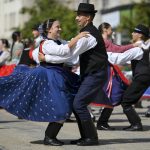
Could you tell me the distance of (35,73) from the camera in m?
9.73

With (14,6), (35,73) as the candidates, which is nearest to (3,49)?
(35,73)

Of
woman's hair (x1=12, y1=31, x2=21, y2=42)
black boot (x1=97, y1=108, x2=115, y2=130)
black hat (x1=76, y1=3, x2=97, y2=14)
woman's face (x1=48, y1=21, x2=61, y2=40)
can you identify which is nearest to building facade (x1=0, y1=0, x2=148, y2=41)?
woman's hair (x1=12, y1=31, x2=21, y2=42)

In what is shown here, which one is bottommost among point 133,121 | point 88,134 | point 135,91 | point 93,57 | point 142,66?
point 133,121

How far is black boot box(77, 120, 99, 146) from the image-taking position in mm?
9742

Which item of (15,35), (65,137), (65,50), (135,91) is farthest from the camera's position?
(15,35)

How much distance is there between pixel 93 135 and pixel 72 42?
124 centimetres

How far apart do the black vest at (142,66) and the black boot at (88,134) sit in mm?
2599

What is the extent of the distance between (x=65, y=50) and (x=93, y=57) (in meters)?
0.41

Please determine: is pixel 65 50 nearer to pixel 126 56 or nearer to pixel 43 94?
pixel 43 94

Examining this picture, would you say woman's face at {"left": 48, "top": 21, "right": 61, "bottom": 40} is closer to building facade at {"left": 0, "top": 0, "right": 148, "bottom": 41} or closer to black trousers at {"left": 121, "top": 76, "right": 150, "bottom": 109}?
black trousers at {"left": 121, "top": 76, "right": 150, "bottom": 109}

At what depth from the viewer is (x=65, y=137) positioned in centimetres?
Result: 1092

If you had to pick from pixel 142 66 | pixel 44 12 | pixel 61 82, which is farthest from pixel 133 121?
pixel 44 12

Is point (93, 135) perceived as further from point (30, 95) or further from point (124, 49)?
point (124, 49)

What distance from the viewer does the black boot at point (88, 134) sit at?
974cm
